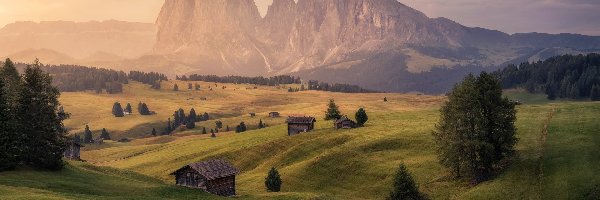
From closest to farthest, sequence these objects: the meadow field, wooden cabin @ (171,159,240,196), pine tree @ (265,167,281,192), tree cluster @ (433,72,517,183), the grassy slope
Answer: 1. the grassy slope
2. the meadow field
3. wooden cabin @ (171,159,240,196)
4. tree cluster @ (433,72,517,183)
5. pine tree @ (265,167,281,192)

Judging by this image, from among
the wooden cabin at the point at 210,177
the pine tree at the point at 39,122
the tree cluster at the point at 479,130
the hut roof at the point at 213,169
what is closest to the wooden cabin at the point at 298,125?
the hut roof at the point at 213,169

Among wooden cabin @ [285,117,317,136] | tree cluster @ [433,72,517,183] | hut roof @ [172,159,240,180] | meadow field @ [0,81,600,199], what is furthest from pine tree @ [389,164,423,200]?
wooden cabin @ [285,117,317,136]

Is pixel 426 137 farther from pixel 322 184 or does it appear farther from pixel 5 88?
pixel 5 88

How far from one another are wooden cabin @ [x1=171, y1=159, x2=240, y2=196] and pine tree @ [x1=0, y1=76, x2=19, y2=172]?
21.6 m

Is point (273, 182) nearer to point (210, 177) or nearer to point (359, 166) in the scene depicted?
point (210, 177)

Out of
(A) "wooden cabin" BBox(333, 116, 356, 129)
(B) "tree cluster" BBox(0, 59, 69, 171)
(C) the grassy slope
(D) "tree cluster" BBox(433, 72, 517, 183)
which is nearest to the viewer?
(C) the grassy slope

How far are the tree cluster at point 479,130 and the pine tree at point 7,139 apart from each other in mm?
54918

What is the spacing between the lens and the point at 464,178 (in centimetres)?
7500

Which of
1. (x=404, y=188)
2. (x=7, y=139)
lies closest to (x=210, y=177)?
(x=7, y=139)

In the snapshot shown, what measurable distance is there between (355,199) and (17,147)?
42388mm

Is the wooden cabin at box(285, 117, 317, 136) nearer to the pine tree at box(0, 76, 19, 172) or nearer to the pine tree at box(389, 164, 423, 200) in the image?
the pine tree at box(389, 164, 423, 200)

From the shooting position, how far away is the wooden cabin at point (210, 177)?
234 ft

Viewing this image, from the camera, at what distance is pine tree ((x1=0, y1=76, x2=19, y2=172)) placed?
191 feet

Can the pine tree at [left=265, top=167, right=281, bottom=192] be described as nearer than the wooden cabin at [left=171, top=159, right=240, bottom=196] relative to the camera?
No
